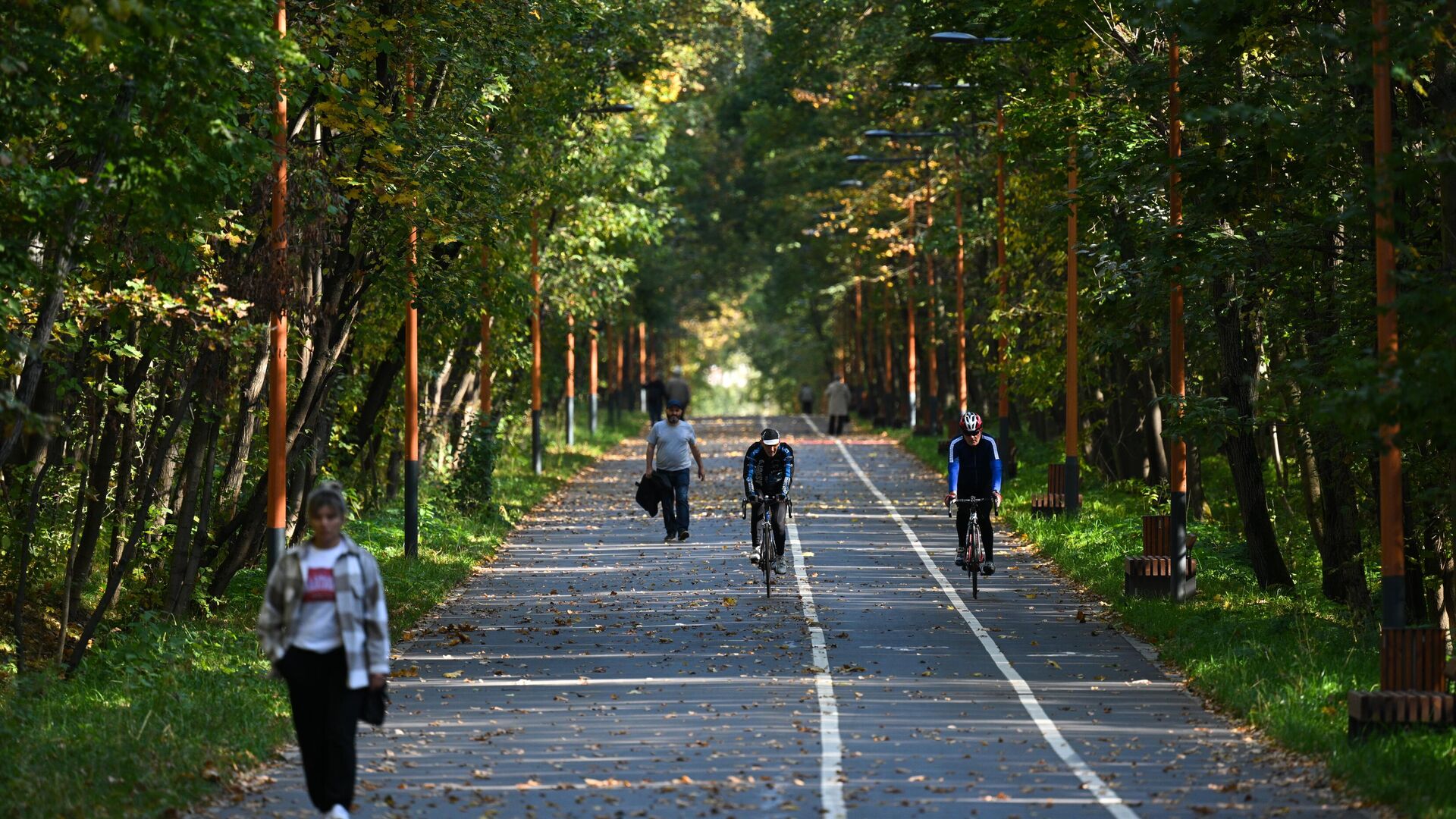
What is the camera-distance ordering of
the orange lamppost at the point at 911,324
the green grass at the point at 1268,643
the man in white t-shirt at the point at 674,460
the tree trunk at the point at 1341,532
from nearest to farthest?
the green grass at the point at 1268,643 → the tree trunk at the point at 1341,532 → the man in white t-shirt at the point at 674,460 → the orange lamppost at the point at 911,324

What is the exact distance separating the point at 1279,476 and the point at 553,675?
16738mm

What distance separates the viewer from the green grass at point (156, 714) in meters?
10.3

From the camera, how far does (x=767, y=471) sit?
→ 21.3 m

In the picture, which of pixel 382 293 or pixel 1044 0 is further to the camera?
pixel 382 293

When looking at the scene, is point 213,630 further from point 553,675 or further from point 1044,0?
point 1044,0

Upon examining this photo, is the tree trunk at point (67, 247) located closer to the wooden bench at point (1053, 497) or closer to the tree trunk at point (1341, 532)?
the tree trunk at point (1341, 532)

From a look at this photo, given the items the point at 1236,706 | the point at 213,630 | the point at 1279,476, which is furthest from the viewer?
the point at 1279,476

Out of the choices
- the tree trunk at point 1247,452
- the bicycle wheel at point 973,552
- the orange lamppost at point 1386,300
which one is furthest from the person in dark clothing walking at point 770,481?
the orange lamppost at point 1386,300

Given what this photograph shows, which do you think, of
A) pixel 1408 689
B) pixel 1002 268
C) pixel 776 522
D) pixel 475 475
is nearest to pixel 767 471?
pixel 776 522

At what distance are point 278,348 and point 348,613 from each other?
7923mm

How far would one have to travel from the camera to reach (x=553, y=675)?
1521 centimetres

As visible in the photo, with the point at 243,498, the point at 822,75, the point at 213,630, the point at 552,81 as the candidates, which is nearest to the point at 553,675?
the point at 213,630

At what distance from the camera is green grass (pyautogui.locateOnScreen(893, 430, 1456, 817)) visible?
10.9 metres

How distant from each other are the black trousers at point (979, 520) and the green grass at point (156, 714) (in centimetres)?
540
